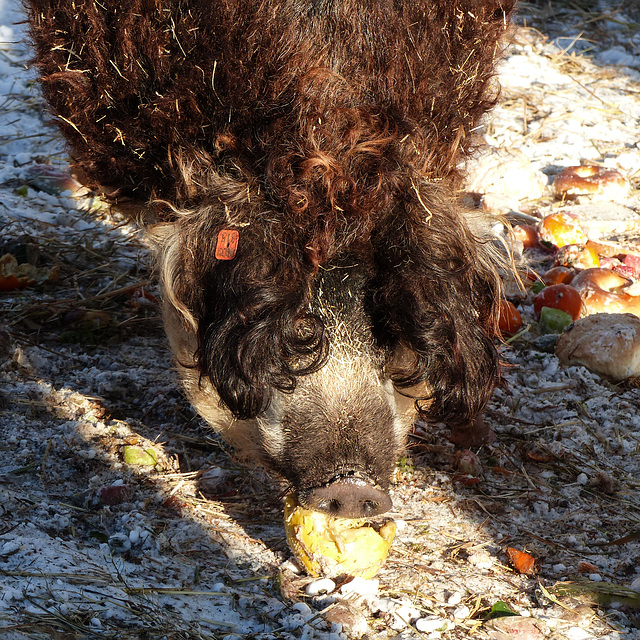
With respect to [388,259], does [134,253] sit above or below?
below

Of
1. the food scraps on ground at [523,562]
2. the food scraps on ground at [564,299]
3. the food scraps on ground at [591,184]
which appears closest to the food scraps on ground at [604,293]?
the food scraps on ground at [564,299]

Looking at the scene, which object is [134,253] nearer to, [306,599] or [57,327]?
[57,327]

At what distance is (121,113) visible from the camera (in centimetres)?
270

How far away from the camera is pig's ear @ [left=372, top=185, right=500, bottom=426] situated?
8.23ft

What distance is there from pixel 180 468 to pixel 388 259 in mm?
1356

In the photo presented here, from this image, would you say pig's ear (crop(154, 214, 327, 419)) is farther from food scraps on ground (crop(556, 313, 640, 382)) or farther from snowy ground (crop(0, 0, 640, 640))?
food scraps on ground (crop(556, 313, 640, 382))

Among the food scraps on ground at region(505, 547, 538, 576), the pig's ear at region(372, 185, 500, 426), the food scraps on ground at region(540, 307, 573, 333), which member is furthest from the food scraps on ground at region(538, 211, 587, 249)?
the food scraps on ground at region(505, 547, 538, 576)

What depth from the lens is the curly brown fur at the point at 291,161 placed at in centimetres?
248

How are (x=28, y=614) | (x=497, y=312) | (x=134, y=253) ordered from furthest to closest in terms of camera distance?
(x=134, y=253)
(x=497, y=312)
(x=28, y=614)

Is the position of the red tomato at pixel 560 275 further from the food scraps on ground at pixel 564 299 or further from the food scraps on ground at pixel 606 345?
the food scraps on ground at pixel 606 345

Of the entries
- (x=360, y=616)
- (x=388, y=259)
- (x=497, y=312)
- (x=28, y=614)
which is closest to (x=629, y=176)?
(x=497, y=312)

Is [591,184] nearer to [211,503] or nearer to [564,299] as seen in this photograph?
[564,299]

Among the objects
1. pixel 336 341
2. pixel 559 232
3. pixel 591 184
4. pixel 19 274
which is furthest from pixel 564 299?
pixel 19 274

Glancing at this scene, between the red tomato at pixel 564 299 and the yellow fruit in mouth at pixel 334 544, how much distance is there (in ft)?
6.76
